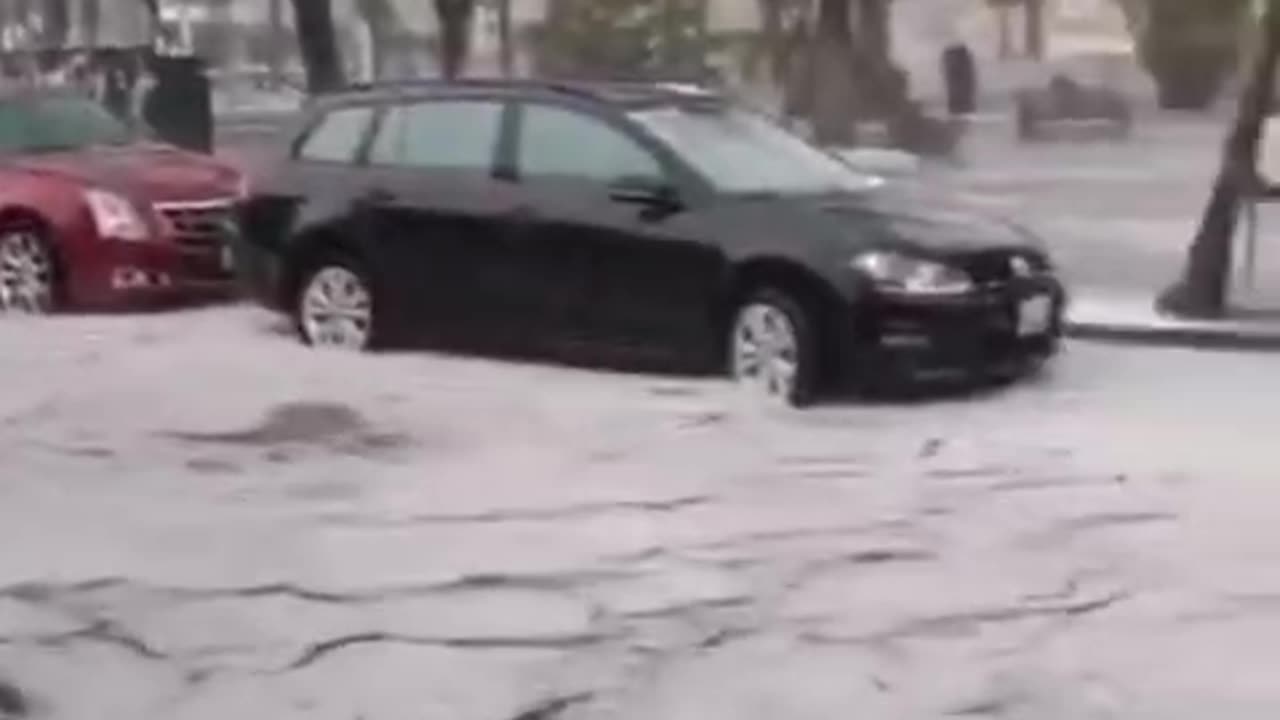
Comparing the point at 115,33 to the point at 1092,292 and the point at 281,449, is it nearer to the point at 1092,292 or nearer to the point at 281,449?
the point at 1092,292

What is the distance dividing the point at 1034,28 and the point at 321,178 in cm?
5639

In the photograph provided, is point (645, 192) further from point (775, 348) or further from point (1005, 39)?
point (1005, 39)

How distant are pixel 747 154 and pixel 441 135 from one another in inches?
75.4

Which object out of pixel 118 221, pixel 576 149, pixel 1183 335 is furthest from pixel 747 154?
pixel 118 221

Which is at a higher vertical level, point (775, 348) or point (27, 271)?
point (775, 348)

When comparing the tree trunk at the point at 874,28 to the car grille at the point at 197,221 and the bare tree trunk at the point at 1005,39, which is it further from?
the bare tree trunk at the point at 1005,39

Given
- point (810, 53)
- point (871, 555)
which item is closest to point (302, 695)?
point (871, 555)

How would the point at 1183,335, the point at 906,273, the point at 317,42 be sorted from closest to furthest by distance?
the point at 906,273 → the point at 1183,335 → the point at 317,42

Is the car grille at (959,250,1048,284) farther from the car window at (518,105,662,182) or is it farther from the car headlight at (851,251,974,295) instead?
the car window at (518,105,662,182)

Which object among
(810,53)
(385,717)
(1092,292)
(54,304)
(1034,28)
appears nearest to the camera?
(385,717)

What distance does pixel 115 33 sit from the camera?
2832 inches

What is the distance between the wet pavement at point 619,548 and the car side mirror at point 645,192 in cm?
92

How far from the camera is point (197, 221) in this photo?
62.5ft

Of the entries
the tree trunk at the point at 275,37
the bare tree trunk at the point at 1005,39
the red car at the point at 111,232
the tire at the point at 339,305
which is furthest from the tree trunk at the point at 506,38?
the tire at the point at 339,305
